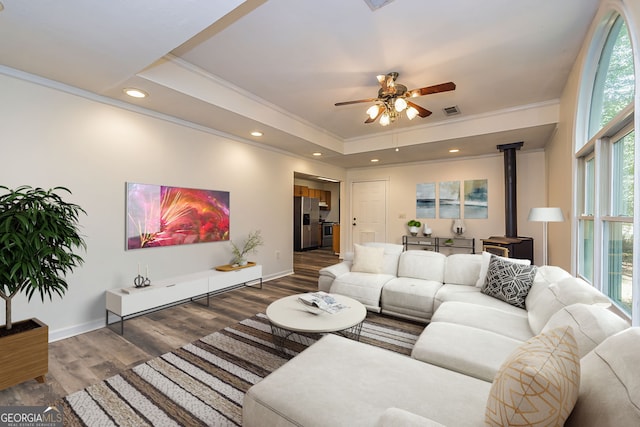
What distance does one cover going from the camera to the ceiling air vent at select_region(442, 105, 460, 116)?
154 inches

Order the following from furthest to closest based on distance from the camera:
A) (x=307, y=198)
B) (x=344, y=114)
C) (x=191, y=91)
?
(x=307, y=198), (x=344, y=114), (x=191, y=91)

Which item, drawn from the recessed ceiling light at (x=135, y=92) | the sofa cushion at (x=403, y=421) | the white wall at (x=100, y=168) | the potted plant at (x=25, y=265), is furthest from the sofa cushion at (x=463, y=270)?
the recessed ceiling light at (x=135, y=92)

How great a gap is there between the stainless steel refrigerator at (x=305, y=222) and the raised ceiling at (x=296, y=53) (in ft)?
14.3

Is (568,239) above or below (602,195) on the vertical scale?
below

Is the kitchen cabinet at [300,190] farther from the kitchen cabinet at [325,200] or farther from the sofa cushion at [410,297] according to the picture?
the sofa cushion at [410,297]

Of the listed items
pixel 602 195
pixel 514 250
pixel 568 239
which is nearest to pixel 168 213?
pixel 602 195

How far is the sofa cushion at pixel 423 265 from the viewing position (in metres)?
3.33

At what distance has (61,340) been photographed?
8.57 ft

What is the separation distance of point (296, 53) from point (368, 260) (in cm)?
251

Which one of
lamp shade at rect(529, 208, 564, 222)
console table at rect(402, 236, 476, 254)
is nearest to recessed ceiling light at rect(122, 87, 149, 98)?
lamp shade at rect(529, 208, 564, 222)

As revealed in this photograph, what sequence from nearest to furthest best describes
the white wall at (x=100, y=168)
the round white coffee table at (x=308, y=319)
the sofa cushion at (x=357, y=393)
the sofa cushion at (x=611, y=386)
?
the sofa cushion at (x=611, y=386) → the sofa cushion at (x=357, y=393) → the round white coffee table at (x=308, y=319) → the white wall at (x=100, y=168)

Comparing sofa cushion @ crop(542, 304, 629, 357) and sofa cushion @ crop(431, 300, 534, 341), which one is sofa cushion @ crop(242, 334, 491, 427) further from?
sofa cushion @ crop(431, 300, 534, 341)

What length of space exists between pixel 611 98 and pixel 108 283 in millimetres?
4865

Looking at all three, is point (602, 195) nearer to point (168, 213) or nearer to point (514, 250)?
point (514, 250)
